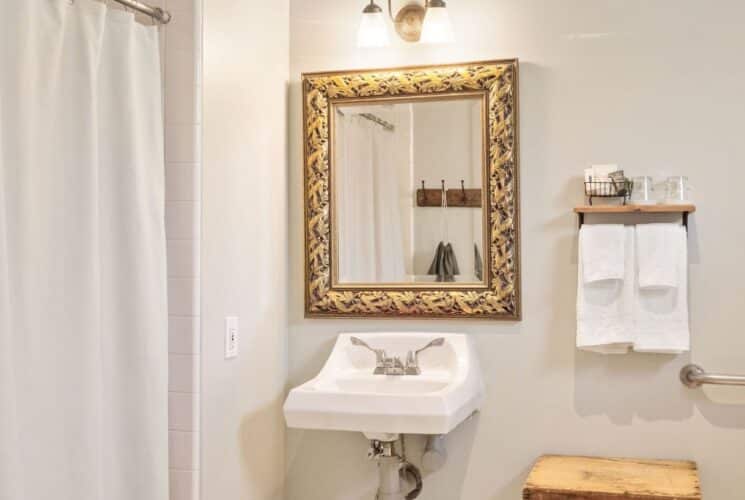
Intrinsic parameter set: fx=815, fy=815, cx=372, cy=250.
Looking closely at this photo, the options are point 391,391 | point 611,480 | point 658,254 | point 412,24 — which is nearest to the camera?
point 611,480

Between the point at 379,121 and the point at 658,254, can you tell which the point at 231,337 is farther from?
the point at 658,254

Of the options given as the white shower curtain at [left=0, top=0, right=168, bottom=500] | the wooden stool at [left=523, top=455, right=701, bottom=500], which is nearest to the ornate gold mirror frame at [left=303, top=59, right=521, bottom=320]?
the wooden stool at [left=523, top=455, right=701, bottom=500]

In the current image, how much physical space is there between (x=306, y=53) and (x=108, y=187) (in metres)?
1.11

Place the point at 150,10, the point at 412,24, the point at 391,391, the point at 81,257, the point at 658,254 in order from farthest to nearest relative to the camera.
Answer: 1. the point at 412,24
2. the point at 391,391
3. the point at 658,254
4. the point at 150,10
5. the point at 81,257

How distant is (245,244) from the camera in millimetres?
2484

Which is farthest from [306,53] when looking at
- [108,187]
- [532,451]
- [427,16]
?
[532,451]

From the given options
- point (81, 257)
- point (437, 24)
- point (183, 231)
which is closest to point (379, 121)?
point (437, 24)

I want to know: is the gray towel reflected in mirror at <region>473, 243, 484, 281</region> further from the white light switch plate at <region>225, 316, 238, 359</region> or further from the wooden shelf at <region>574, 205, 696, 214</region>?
the white light switch plate at <region>225, 316, 238, 359</region>

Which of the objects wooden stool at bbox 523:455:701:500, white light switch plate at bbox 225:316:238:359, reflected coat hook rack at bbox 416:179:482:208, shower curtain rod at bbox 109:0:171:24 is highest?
shower curtain rod at bbox 109:0:171:24

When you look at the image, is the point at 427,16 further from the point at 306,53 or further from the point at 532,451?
the point at 532,451

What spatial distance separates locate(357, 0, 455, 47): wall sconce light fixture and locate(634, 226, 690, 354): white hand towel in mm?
947

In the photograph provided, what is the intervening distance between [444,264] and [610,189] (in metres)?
0.58

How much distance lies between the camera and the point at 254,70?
101 inches

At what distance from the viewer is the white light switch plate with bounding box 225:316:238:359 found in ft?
7.69
